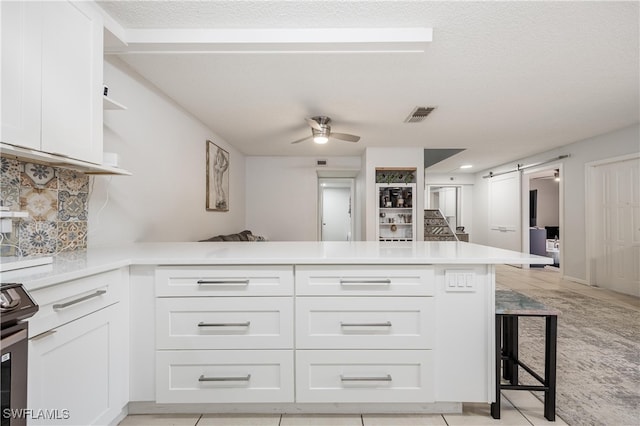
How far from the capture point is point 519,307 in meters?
1.65

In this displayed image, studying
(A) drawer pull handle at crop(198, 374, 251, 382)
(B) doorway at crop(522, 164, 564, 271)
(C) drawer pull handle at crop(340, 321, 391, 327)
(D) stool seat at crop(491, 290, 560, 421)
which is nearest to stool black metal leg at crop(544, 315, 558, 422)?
(D) stool seat at crop(491, 290, 560, 421)

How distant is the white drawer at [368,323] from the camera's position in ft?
5.30

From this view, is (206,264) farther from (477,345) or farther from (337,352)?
(477,345)

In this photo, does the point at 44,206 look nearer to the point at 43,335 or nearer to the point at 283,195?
the point at 43,335

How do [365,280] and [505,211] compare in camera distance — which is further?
[505,211]

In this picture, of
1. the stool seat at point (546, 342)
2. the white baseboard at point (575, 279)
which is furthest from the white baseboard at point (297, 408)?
the white baseboard at point (575, 279)

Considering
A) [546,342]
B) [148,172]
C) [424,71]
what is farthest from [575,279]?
[148,172]

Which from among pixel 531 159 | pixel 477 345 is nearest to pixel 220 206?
pixel 477 345

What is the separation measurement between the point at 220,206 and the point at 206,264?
310cm

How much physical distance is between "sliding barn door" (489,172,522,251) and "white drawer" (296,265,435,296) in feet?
20.4

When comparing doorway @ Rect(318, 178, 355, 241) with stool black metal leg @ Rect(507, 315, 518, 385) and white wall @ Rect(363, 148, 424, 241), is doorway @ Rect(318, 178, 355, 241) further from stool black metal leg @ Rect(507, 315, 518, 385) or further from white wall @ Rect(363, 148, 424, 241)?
stool black metal leg @ Rect(507, 315, 518, 385)

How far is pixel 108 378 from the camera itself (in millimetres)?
1458

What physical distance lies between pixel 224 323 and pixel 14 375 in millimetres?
812

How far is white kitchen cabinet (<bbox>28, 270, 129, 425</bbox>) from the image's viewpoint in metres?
1.10
